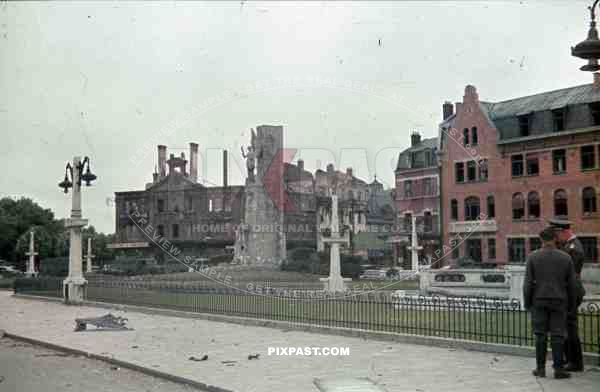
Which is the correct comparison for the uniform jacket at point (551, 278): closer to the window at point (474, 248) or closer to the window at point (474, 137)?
the window at point (474, 248)

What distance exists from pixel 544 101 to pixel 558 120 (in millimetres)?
2553

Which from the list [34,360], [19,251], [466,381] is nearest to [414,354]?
[466,381]

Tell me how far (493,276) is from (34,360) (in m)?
16.7

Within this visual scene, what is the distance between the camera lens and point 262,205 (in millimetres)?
54688

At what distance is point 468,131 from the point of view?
52781 millimetres

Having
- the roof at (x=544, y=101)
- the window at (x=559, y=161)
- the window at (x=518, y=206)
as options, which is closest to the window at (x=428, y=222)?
the window at (x=518, y=206)

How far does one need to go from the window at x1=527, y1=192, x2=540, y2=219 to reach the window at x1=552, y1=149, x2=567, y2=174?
2.17m

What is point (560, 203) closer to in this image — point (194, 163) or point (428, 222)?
point (428, 222)

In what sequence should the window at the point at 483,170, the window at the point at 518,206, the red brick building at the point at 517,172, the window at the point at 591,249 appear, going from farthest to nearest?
1. the window at the point at 483,170
2. the window at the point at 518,206
3. the red brick building at the point at 517,172
4. the window at the point at 591,249

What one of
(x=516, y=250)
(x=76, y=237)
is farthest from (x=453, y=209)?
(x=76, y=237)

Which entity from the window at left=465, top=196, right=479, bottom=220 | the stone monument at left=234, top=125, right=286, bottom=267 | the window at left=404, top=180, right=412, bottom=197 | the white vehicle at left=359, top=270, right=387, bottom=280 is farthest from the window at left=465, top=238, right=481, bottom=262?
the stone monument at left=234, top=125, right=286, bottom=267

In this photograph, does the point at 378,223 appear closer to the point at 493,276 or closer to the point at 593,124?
the point at 593,124

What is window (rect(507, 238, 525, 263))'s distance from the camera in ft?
157

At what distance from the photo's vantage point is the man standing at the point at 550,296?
30.3 feet
